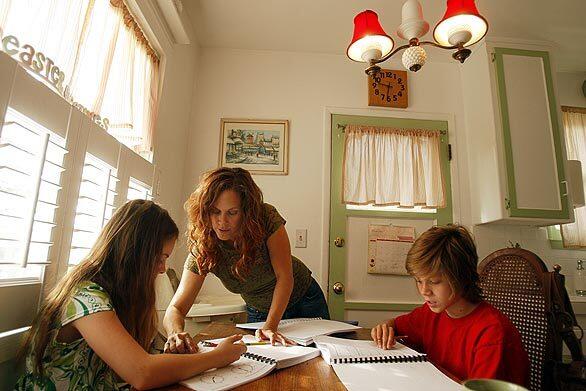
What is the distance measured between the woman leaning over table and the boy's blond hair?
469mm

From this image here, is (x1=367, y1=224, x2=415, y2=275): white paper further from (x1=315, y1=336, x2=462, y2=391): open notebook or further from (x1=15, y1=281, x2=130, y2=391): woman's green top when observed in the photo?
(x1=15, y1=281, x2=130, y2=391): woman's green top

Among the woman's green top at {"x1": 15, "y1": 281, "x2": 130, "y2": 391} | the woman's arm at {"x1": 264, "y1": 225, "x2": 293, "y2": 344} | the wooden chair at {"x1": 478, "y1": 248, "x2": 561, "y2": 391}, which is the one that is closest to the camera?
the woman's green top at {"x1": 15, "y1": 281, "x2": 130, "y2": 391}

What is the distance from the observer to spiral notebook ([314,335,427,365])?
840mm

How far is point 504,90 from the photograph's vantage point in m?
2.61

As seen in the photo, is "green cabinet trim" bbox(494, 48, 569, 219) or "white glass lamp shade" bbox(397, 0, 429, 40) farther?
"green cabinet trim" bbox(494, 48, 569, 219)

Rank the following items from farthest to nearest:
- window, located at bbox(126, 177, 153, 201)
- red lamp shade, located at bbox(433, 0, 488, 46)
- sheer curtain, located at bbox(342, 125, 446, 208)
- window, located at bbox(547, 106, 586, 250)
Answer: window, located at bbox(547, 106, 586, 250), sheer curtain, located at bbox(342, 125, 446, 208), window, located at bbox(126, 177, 153, 201), red lamp shade, located at bbox(433, 0, 488, 46)

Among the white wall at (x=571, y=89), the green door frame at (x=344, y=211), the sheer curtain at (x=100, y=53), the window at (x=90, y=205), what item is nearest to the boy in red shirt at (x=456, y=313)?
the window at (x=90, y=205)

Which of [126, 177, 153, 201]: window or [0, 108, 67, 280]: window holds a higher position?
[126, 177, 153, 201]: window

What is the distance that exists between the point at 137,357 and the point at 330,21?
2.53m

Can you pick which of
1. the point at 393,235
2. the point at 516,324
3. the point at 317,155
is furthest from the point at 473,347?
the point at 317,155

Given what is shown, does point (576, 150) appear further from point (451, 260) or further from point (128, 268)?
point (128, 268)

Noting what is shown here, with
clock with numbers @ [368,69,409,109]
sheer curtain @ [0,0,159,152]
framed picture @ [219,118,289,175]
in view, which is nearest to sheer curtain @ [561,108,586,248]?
clock with numbers @ [368,69,409,109]

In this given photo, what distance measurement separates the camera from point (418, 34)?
5.14 ft

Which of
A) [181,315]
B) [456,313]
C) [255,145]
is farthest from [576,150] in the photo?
[181,315]
